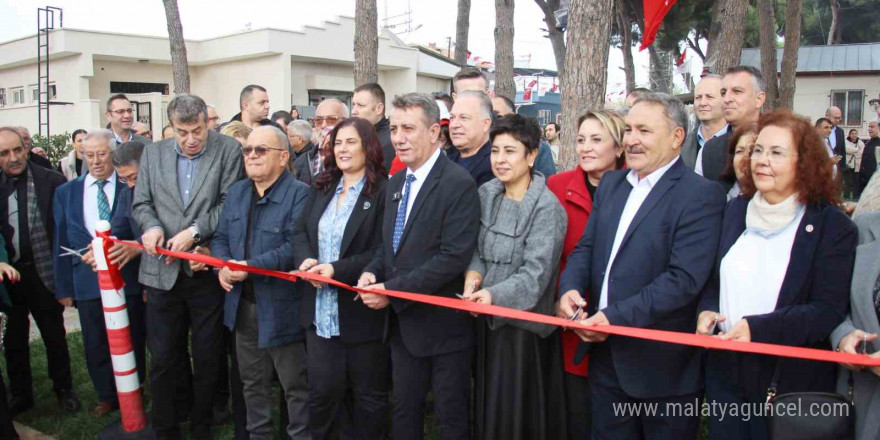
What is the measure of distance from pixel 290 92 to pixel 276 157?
19.7m

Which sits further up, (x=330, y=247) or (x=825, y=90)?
(x=825, y=90)

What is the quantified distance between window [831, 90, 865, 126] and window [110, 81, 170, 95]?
2725 cm

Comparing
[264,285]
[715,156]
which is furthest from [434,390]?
[715,156]

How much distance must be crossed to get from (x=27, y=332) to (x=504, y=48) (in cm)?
1131

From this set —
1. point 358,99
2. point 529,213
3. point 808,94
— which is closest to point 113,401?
point 358,99

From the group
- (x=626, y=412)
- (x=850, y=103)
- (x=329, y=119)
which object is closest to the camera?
(x=626, y=412)

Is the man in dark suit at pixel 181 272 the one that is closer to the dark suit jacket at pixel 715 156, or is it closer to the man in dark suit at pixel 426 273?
the man in dark suit at pixel 426 273

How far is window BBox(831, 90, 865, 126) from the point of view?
27.4 meters

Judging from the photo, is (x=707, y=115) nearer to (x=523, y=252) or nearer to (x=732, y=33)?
(x=523, y=252)

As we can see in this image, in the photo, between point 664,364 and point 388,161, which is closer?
point 664,364

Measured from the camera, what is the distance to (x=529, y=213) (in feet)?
11.3

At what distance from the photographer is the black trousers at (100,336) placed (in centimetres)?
493

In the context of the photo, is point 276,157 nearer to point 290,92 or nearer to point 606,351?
point 606,351

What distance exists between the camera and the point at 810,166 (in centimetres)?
271
